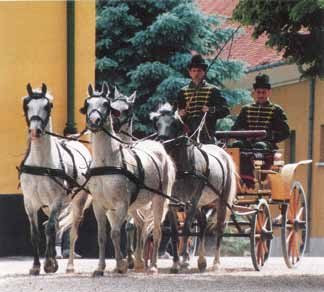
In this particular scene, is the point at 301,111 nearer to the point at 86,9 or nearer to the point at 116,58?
the point at 116,58

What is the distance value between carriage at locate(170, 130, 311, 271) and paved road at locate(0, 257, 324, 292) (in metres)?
0.45

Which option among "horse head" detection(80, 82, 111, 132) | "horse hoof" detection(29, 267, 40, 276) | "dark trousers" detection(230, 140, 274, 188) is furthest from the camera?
"dark trousers" detection(230, 140, 274, 188)

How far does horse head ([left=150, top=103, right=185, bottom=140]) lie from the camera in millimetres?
15086

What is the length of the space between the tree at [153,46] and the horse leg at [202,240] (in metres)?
9.91

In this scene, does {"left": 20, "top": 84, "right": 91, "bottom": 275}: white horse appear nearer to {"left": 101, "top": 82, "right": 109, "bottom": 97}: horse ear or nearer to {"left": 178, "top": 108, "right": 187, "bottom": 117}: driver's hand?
{"left": 101, "top": 82, "right": 109, "bottom": 97}: horse ear

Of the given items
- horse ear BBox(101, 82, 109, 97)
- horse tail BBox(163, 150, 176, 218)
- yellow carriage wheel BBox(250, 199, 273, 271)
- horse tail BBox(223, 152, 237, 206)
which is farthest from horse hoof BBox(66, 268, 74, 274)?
yellow carriage wheel BBox(250, 199, 273, 271)

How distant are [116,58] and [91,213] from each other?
8355 mm

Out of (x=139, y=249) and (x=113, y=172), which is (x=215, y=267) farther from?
(x=113, y=172)

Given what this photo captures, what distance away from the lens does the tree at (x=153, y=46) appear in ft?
87.8

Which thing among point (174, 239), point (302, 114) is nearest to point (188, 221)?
point (174, 239)

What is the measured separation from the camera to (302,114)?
3136 centimetres

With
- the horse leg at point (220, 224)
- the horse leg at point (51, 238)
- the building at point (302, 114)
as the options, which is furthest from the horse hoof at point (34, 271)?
the building at point (302, 114)

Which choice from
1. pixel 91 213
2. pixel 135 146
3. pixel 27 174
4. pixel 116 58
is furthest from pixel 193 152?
pixel 116 58

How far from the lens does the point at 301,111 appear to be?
3147cm
